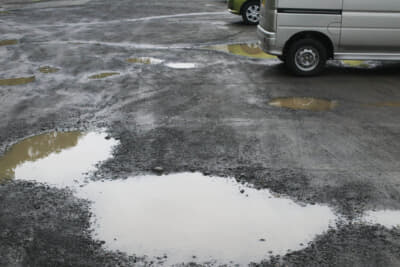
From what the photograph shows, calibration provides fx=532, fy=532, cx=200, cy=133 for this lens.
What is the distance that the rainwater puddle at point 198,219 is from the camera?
4445 mm

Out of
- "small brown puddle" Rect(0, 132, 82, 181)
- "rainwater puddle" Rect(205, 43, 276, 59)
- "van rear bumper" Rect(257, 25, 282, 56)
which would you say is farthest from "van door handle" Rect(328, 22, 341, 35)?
"small brown puddle" Rect(0, 132, 82, 181)

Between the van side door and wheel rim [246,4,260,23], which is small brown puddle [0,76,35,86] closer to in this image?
the van side door

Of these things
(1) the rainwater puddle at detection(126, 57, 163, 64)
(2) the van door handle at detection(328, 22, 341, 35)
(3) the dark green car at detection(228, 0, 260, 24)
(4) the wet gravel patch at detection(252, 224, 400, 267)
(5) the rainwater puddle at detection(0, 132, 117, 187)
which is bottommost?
(1) the rainwater puddle at detection(126, 57, 163, 64)

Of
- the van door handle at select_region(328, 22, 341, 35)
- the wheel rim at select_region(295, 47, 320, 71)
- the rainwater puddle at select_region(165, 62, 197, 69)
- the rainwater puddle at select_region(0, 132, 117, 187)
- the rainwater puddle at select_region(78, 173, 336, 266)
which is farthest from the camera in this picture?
the rainwater puddle at select_region(165, 62, 197, 69)

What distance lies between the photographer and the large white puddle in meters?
4.45

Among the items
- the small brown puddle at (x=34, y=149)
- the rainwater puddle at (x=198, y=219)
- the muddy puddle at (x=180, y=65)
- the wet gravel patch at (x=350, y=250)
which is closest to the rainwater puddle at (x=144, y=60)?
the muddy puddle at (x=180, y=65)

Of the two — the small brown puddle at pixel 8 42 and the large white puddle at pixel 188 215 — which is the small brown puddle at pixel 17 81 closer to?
the large white puddle at pixel 188 215

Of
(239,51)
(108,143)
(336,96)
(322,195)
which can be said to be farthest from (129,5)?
(322,195)

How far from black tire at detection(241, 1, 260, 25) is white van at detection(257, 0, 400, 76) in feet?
Answer: 25.0

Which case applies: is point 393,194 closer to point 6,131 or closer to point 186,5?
point 6,131

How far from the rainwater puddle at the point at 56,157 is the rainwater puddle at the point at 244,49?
251 inches

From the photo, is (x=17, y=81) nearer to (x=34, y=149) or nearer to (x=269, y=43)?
(x=34, y=149)

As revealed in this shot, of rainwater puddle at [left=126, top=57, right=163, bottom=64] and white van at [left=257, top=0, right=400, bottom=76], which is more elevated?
white van at [left=257, top=0, right=400, bottom=76]

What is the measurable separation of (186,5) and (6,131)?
59.4ft
